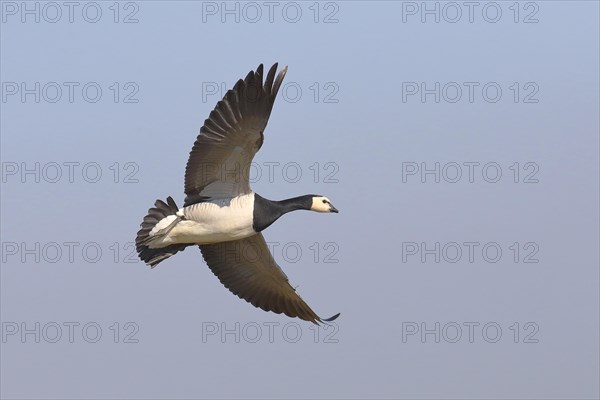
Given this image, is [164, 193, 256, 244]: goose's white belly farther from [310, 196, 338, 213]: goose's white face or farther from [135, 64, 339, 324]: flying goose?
[310, 196, 338, 213]: goose's white face

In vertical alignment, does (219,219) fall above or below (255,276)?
above

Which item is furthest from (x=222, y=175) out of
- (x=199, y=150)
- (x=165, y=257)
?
(x=165, y=257)

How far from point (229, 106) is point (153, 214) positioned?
206 cm

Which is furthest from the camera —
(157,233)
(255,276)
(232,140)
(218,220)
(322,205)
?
(255,276)

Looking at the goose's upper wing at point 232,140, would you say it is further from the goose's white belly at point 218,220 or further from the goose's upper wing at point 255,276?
the goose's upper wing at point 255,276

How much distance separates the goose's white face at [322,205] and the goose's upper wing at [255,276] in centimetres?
88

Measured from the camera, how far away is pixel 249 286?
15.6 m

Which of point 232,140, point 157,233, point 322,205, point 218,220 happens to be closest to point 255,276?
point 322,205

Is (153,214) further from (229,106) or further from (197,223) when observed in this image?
(229,106)

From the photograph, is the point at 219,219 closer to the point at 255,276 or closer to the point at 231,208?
the point at 231,208

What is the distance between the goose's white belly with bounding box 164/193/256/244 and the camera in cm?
1408

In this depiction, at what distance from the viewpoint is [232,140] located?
1369 cm

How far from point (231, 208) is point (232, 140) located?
98 cm

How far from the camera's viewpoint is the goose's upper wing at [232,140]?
13312mm
